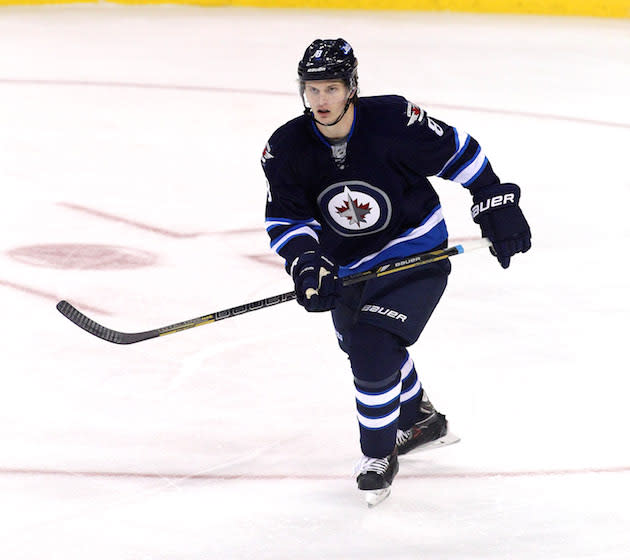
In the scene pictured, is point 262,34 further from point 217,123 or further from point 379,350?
point 379,350

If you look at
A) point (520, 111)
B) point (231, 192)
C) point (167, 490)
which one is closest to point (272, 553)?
point (167, 490)

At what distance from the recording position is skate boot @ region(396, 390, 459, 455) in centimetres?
306

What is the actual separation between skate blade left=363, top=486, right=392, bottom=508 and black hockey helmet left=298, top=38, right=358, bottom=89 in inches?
34.3

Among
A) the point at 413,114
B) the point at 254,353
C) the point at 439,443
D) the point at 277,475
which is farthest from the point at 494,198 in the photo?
the point at 254,353

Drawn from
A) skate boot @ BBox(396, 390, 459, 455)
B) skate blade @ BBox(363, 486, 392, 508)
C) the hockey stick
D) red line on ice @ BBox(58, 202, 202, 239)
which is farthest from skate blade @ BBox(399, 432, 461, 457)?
red line on ice @ BBox(58, 202, 202, 239)

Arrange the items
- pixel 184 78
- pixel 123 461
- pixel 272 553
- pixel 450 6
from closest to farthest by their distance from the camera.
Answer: pixel 272 553, pixel 123 461, pixel 184 78, pixel 450 6

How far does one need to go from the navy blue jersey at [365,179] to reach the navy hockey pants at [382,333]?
0.07m

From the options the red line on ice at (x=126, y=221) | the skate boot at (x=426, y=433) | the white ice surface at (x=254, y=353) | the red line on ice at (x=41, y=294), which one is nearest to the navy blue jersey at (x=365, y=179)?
the skate boot at (x=426, y=433)

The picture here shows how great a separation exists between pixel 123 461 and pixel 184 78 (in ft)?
14.6

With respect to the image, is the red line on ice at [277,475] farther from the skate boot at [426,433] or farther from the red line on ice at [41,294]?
the red line on ice at [41,294]

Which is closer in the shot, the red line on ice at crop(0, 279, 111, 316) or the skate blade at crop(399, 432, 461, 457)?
the skate blade at crop(399, 432, 461, 457)

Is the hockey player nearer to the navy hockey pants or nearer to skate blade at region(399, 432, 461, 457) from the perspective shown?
the navy hockey pants

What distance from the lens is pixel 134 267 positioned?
4367 millimetres

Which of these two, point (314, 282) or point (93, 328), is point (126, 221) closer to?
point (93, 328)
